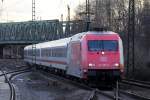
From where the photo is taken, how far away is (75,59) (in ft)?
95.3

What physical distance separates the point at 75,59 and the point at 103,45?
103 inches

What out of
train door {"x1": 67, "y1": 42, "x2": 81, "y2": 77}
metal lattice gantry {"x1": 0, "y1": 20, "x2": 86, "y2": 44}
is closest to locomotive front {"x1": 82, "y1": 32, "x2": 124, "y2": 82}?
train door {"x1": 67, "y1": 42, "x2": 81, "y2": 77}

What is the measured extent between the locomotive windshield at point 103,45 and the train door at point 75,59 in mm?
953

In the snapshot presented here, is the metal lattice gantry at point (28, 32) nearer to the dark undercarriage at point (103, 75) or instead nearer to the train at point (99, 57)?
the train at point (99, 57)

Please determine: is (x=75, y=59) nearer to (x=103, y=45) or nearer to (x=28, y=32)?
(x=103, y=45)

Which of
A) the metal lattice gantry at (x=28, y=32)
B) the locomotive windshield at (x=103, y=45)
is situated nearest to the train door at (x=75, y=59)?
the locomotive windshield at (x=103, y=45)

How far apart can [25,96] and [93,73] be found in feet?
15.2

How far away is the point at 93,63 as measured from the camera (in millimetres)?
26266

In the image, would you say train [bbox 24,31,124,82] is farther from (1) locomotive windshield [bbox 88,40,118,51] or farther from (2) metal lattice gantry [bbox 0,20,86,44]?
(2) metal lattice gantry [bbox 0,20,86,44]

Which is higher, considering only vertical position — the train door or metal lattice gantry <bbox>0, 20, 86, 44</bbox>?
metal lattice gantry <bbox>0, 20, 86, 44</bbox>

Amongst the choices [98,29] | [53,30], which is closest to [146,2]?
[53,30]

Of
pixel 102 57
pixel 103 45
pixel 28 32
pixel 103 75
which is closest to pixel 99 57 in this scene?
pixel 102 57

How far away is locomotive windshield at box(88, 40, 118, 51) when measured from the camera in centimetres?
2688

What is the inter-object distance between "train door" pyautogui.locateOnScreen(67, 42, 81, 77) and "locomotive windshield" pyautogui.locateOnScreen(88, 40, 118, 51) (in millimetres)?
953
